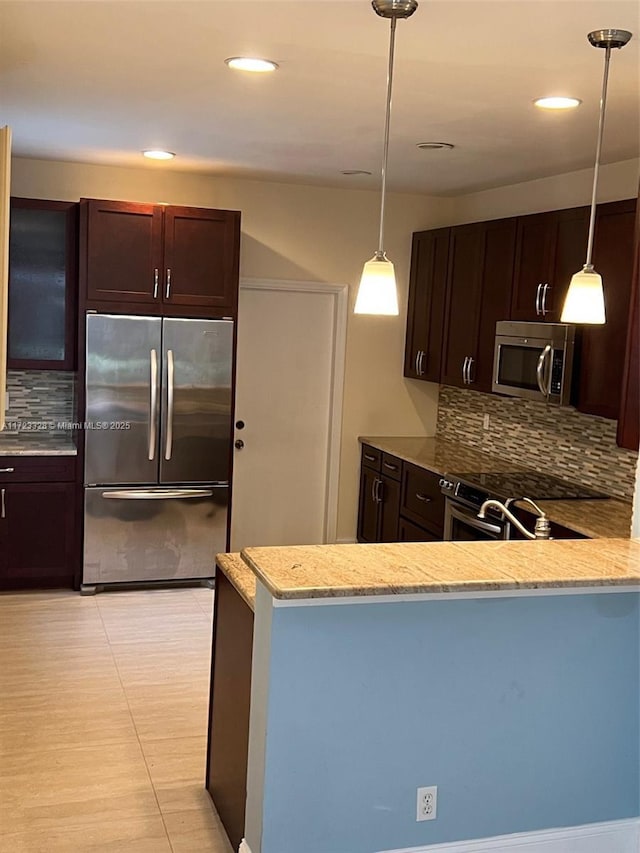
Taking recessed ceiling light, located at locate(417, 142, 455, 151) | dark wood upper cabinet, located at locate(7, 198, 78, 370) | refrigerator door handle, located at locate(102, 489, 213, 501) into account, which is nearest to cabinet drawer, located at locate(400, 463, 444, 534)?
refrigerator door handle, located at locate(102, 489, 213, 501)

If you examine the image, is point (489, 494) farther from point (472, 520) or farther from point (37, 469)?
point (37, 469)

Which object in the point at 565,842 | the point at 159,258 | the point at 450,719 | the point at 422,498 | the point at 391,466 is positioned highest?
the point at 159,258

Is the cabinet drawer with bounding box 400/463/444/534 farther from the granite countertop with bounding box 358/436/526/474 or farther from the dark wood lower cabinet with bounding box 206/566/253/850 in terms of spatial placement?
the dark wood lower cabinet with bounding box 206/566/253/850

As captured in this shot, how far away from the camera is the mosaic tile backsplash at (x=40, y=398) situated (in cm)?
592

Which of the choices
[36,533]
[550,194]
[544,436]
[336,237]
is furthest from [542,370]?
[36,533]

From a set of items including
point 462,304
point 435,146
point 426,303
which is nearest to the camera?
point 435,146

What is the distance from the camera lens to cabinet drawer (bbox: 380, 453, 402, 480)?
596 cm

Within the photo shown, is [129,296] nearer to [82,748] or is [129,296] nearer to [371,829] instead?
[82,748]

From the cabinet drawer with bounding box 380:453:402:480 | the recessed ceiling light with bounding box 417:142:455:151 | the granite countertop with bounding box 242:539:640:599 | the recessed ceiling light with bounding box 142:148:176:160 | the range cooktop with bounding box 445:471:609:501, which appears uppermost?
the recessed ceiling light with bounding box 142:148:176:160

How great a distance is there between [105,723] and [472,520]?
6.79 ft

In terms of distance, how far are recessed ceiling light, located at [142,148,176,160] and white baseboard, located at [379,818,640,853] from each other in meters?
3.91

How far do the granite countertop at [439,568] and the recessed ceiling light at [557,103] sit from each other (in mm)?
1699

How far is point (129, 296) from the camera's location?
542 cm

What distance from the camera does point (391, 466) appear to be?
19.9 feet
